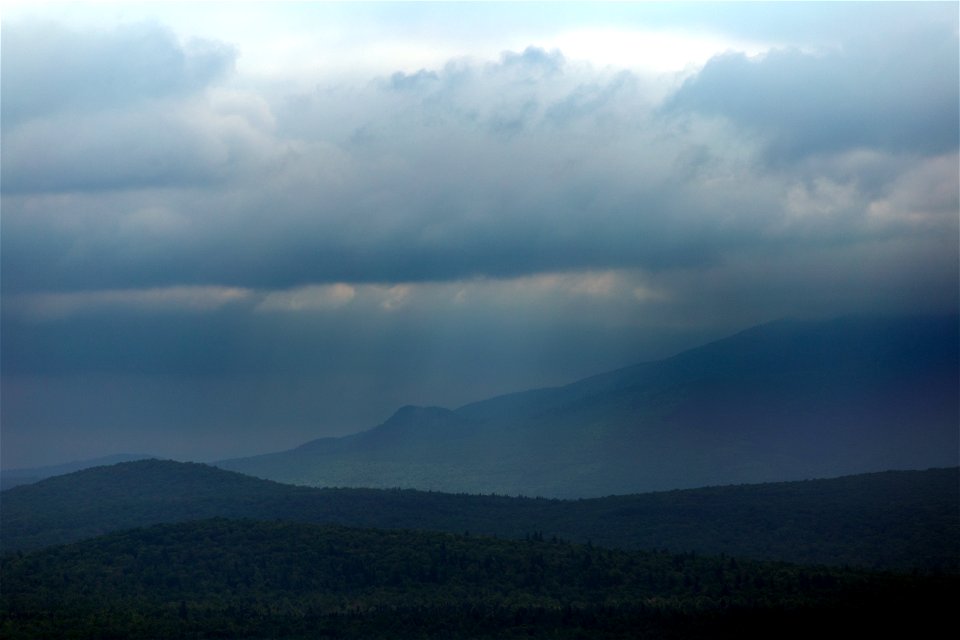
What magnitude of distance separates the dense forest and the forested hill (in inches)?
813

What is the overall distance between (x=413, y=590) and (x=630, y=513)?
41405mm

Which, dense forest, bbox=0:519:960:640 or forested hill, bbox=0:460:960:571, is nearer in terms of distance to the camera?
dense forest, bbox=0:519:960:640

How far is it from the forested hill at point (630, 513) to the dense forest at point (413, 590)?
20.7m

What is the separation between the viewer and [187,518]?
119 meters

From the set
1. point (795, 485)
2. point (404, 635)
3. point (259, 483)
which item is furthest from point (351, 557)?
point (259, 483)

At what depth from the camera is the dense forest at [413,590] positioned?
183 feet

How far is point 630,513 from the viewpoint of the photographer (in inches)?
4336

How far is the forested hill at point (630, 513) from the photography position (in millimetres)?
95500

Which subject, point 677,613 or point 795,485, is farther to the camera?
point 795,485

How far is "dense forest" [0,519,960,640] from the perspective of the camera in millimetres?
55781

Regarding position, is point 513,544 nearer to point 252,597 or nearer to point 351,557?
point 351,557

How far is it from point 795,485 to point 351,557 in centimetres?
5342

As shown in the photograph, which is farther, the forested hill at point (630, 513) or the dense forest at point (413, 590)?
the forested hill at point (630, 513)

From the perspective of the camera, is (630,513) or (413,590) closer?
(413,590)
